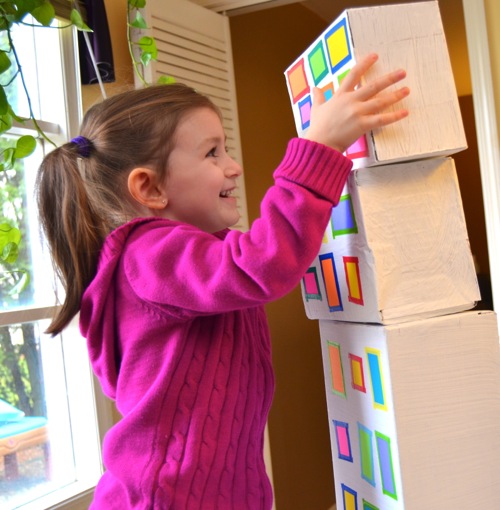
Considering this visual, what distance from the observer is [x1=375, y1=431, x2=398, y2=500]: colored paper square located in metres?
0.89

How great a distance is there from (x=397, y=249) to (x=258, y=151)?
201 cm

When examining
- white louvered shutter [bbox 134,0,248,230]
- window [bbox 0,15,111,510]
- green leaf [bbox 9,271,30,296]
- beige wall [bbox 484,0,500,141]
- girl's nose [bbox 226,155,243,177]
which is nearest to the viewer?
girl's nose [bbox 226,155,243,177]

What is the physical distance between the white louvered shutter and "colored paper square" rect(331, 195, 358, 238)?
3.36 feet

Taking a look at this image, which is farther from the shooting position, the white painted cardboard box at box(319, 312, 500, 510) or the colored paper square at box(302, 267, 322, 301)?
the colored paper square at box(302, 267, 322, 301)

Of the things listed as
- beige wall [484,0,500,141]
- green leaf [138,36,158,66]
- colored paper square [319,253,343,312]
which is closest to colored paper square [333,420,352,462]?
colored paper square [319,253,343,312]

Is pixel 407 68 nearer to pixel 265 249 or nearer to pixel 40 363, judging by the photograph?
pixel 265 249

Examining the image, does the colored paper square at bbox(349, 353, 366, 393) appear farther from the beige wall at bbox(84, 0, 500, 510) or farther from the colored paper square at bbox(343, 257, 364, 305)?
the beige wall at bbox(84, 0, 500, 510)

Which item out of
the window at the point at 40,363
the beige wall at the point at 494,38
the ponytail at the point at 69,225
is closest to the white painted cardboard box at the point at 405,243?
the ponytail at the point at 69,225

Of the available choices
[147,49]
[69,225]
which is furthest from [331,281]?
[147,49]

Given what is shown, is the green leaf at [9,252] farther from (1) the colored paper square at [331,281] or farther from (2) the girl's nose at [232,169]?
(1) the colored paper square at [331,281]

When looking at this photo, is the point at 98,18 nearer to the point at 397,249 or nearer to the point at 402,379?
the point at 397,249

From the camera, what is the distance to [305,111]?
1.01 metres

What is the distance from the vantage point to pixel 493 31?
6.66 ft

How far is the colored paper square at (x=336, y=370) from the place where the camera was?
102 cm
